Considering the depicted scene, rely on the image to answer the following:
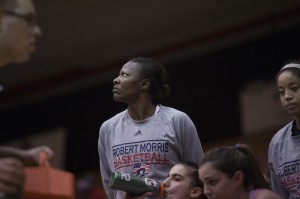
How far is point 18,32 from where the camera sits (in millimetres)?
1604

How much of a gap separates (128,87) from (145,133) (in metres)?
0.21

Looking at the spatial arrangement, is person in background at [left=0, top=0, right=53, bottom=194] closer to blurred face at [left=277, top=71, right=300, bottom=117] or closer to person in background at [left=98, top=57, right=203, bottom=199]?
person in background at [left=98, top=57, right=203, bottom=199]

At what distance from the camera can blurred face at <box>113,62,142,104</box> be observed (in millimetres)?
2697

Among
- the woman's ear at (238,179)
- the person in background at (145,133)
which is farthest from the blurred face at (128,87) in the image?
the woman's ear at (238,179)

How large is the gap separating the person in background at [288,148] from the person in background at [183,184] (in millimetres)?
314

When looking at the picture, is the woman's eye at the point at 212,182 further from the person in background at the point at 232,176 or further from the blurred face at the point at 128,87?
the blurred face at the point at 128,87

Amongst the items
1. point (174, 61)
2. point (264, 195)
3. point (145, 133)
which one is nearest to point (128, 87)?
point (145, 133)

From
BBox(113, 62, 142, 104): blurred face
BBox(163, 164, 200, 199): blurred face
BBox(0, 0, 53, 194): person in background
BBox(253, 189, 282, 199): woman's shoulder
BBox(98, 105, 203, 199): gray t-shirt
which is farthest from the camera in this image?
BBox(113, 62, 142, 104): blurred face

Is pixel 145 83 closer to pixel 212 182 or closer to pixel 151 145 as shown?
pixel 151 145

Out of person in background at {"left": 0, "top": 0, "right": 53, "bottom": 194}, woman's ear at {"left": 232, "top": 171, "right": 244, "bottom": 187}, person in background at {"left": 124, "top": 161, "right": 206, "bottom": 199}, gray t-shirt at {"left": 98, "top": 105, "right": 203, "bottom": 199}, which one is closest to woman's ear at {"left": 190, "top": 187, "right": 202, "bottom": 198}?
person in background at {"left": 124, "top": 161, "right": 206, "bottom": 199}

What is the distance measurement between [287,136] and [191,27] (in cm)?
386

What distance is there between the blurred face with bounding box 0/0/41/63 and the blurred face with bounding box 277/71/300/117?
122cm

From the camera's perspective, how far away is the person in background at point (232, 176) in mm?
2227

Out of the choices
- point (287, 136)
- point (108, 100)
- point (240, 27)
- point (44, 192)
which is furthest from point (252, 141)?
point (44, 192)
